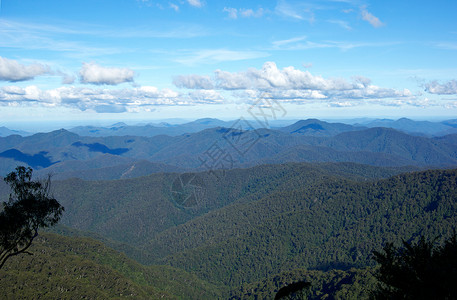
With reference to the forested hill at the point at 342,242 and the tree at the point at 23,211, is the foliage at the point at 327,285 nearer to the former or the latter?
the forested hill at the point at 342,242

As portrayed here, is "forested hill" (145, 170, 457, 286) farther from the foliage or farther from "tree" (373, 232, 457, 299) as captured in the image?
"tree" (373, 232, 457, 299)

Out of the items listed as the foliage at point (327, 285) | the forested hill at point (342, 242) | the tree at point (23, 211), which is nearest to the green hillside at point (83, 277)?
the forested hill at point (342, 242)

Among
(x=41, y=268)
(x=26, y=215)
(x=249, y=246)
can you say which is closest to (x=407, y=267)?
(x=26, y=215)

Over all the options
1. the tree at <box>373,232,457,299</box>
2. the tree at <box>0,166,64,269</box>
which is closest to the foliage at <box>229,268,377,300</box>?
the tree at <box>373,232,457,299</box>

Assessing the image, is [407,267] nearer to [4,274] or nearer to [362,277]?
[362,277]

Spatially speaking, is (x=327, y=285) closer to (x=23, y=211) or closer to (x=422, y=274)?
(x=422, y=274)
